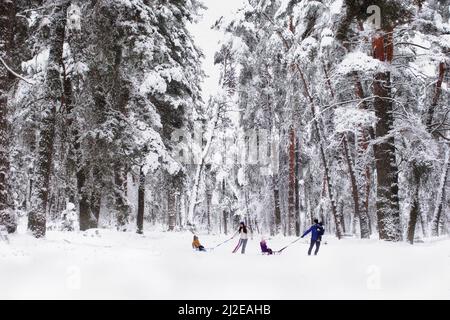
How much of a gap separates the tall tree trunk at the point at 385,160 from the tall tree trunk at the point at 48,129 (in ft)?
32.9

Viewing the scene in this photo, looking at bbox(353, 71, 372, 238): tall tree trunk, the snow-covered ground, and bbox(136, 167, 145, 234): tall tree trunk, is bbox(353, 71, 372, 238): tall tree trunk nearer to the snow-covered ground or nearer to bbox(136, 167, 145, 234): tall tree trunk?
the snow-covered ground

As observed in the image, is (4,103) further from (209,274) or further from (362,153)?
(362,153)

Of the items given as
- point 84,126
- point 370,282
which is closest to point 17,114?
point 84,126

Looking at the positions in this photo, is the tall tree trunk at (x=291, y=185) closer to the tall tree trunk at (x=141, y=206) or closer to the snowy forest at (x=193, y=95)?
Answer: the snowy forest at (x=193, y=95)

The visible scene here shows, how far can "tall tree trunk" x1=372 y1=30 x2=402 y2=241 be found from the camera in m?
13.5

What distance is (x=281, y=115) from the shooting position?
25719 millimetres

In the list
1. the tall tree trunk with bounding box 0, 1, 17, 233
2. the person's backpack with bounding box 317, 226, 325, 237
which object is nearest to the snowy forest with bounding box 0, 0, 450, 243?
the tall tree trunk with bounding box 0, 1, 17, 233

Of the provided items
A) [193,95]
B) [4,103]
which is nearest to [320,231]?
[4,103]

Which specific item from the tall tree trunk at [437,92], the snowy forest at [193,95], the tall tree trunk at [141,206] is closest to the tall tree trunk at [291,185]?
the snowy forest at [193,95]

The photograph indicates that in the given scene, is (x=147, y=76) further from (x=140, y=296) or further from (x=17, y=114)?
(x=140, y=296)

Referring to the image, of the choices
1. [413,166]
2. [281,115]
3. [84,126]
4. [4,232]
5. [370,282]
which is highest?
[281,115]

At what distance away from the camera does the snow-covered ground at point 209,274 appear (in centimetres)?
798

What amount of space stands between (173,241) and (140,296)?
10870 mm

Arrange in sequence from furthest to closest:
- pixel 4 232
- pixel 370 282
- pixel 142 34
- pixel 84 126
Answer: pixel 142 34, pixel 84 126, pixel 4 232, pixel 370 282
